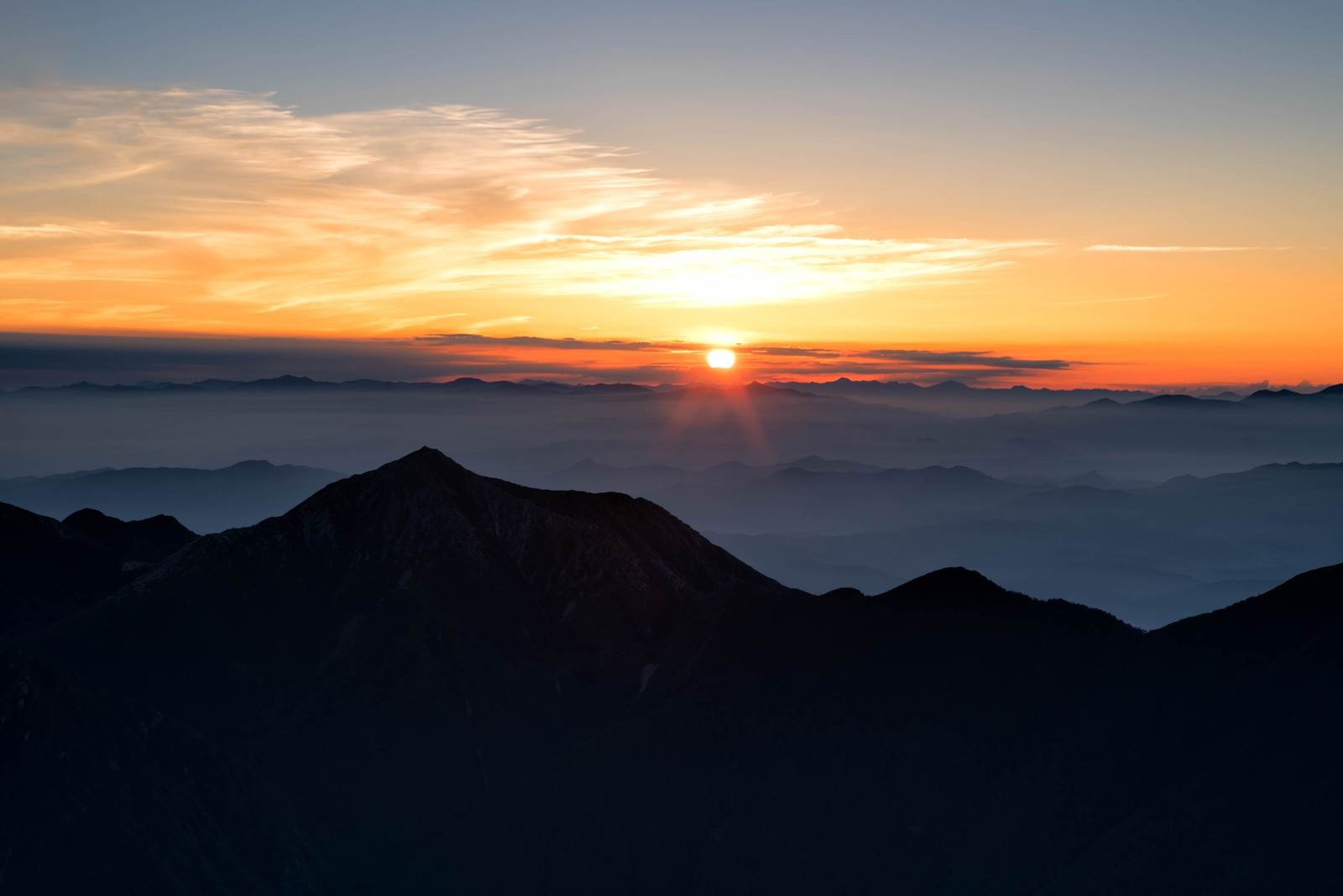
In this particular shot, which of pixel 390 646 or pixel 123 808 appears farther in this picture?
pixel 390 646

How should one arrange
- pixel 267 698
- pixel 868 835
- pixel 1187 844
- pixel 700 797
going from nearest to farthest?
1. pixel 1187 844
2. pixel 868 835
3. pixel 700 797
4. pixel 267 698

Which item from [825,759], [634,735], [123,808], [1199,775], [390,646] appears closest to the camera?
[1199,775]

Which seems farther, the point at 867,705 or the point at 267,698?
the point at 267,698

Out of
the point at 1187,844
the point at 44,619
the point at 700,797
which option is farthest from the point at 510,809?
the point at 44,619

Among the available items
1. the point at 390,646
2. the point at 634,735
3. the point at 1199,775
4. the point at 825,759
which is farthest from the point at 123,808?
the point at 1199,775

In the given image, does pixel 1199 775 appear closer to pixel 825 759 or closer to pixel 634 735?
pixel 825 759

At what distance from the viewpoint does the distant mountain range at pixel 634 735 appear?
388ft

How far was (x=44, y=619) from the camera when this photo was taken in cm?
18825

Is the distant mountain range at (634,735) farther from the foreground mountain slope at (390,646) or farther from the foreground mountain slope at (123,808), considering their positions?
the foreground mountain slope at (390,646)

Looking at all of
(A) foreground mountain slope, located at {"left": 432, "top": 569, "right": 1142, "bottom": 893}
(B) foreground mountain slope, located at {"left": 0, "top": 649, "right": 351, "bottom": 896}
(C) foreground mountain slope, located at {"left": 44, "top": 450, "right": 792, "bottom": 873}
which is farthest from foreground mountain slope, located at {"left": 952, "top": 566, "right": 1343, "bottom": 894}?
(B) foreground mountain slope, located at {"left": 0, "top": 649, "right": 351, "bottom": 896}

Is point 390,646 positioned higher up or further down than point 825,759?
higher up

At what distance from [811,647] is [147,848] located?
82.9m

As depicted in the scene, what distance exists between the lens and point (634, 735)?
15238cm

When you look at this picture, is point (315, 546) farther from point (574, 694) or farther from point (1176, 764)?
point (1176, 764)
